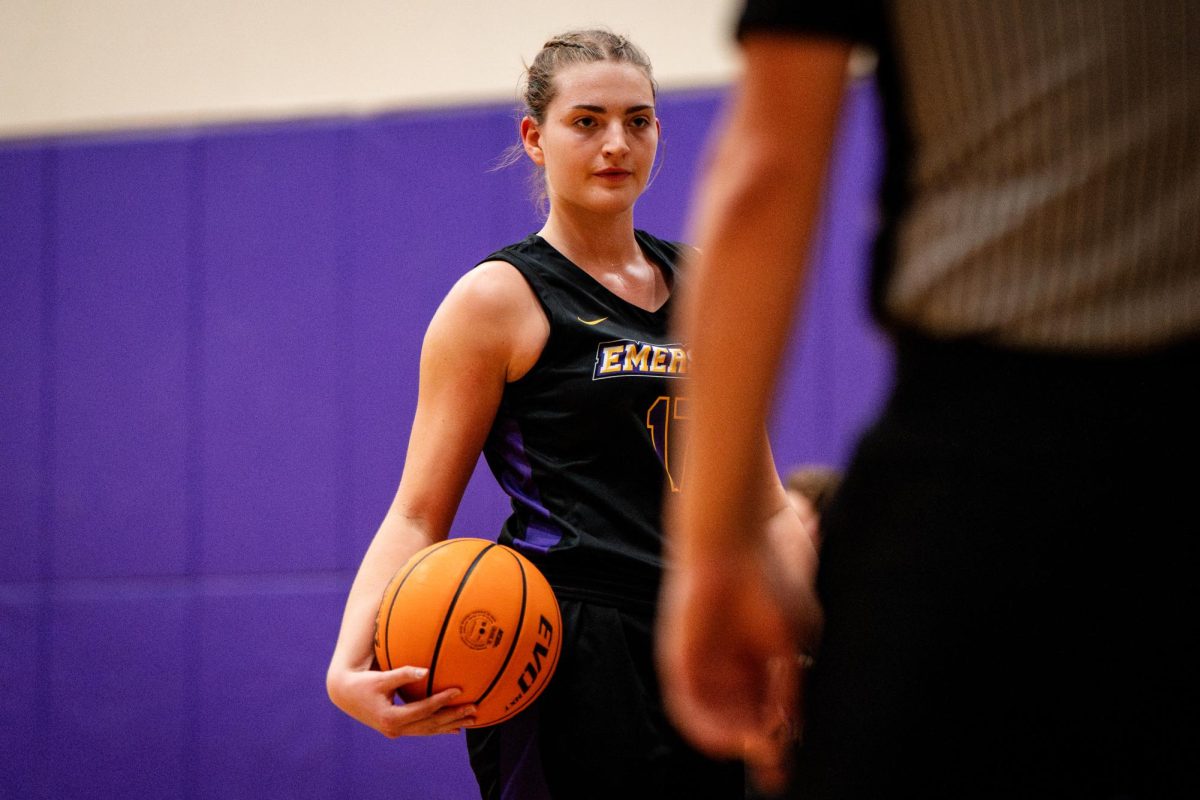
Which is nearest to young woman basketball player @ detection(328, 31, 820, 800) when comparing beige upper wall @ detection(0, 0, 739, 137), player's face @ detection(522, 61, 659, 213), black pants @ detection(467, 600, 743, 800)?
black pants @ detection(467, 600, 743, 800)

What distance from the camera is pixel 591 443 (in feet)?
5.33

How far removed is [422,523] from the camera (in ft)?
5.33

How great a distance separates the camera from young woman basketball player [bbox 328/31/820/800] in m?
1.55

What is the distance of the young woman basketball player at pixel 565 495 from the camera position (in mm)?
1551

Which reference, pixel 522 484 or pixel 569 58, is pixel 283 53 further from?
pixel 522 484

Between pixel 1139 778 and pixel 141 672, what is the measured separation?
3.65m

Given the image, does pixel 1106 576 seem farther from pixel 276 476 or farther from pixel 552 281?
pixel 276 476

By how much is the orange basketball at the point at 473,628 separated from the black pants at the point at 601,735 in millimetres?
47

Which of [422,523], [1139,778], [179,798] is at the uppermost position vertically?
[1139,778]

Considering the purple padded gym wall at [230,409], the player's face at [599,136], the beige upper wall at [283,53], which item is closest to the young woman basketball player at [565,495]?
the player's face at [599,136]

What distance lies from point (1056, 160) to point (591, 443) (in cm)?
107

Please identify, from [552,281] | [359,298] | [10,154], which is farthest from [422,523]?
[10,154]

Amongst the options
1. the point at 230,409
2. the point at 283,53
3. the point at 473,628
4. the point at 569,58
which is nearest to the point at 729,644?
the point at 473,628

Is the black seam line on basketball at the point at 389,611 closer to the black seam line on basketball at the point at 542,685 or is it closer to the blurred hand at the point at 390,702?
the blurred hand at the point at 390,702
